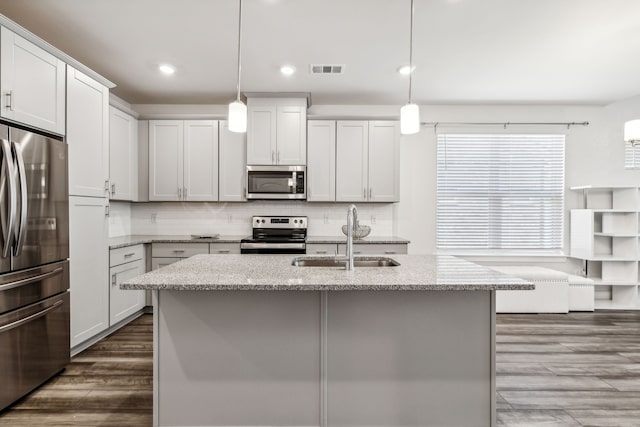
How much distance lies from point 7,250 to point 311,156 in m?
3.05

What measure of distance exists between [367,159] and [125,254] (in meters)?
2.86

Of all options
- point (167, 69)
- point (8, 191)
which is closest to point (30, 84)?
point (8, 191)

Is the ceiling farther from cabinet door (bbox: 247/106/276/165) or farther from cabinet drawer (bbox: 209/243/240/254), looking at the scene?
cabinet drawer (bbox: 209/243/240/254)

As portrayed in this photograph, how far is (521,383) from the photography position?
2.60 metres

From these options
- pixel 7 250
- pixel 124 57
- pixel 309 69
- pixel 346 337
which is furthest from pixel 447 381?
pixel 124 57

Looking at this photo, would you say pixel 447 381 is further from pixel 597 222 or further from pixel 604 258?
pixel 597 222

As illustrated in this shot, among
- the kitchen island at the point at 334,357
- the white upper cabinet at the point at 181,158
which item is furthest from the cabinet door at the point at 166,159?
the kitchen island at the point at 334,357

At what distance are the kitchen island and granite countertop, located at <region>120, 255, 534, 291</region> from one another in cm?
6

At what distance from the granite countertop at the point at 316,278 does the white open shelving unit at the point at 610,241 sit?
3.34m

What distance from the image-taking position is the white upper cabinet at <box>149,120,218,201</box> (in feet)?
14.8

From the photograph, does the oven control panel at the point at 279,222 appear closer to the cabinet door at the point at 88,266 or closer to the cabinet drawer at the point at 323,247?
the cabinet drawer at the point at 323,247

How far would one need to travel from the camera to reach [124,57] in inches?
135

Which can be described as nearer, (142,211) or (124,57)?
(124,57)

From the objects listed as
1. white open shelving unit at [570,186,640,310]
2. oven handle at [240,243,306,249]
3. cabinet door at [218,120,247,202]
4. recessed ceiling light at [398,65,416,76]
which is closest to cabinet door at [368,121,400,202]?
recessed ceiling light at [398,65,416,76]
